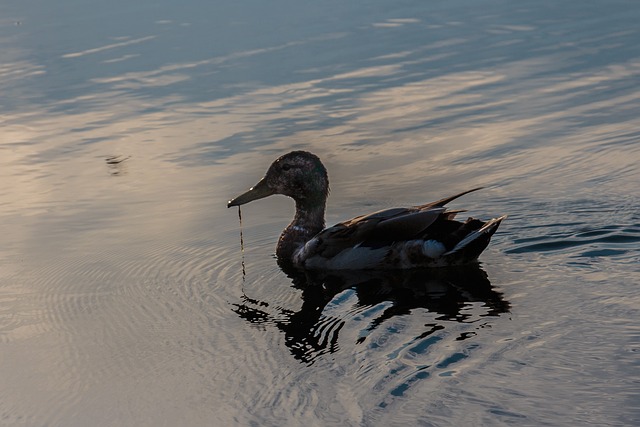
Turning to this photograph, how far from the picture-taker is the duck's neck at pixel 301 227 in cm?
1045

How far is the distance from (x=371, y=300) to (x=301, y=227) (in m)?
1.89

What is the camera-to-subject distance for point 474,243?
967 cm

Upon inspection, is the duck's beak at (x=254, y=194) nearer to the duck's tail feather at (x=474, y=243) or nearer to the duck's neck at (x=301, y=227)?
the duck's neck at (x=301, y=227)

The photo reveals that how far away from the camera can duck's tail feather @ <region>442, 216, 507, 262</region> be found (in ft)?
31.4

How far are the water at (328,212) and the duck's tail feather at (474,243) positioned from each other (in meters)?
0.15

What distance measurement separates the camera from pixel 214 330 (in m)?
8.41

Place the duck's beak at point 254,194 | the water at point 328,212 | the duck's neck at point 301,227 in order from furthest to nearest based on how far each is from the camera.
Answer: the duck's beak at point 254,194 < the duck's neck at point 301,227 < the water at point 328,212

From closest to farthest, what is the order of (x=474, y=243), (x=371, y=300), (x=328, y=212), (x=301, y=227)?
(x=371, y=300)
(x=474, y=243)
(x=301, y=227)
(x=328, y=212)

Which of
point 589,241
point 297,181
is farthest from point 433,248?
point 297,181

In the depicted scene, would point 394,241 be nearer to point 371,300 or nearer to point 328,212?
point 371,300

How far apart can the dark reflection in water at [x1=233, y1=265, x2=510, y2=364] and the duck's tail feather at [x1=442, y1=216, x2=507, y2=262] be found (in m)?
0.12

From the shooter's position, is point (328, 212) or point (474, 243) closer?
point (474, 243)

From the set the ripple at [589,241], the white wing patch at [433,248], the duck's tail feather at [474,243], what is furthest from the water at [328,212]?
the white wing patch at [433,248]

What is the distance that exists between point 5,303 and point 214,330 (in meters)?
1.94
